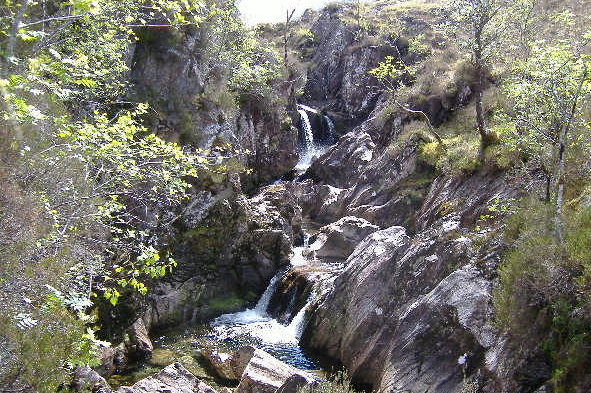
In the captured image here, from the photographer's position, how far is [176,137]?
2053 cm

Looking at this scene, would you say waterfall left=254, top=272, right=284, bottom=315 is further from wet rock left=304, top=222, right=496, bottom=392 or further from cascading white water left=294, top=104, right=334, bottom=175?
cascading white water left=294, top=104, right=334, bottom=175

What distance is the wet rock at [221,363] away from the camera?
14650mm

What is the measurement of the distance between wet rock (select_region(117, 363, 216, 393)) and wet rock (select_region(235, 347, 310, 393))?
109cm

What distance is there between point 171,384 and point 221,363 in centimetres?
393

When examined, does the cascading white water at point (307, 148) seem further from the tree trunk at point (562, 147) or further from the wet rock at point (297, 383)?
the tree trunk at point (562, 147)

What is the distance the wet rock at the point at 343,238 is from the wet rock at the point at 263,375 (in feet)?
40.0

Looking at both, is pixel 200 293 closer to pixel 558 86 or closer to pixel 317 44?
pixel 558 86

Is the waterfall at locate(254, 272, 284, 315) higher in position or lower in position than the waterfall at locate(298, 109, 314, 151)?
lower

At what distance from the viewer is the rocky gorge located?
10273 millimetres

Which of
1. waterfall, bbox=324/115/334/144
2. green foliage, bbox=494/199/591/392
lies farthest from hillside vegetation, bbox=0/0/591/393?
waterfall, bbox=324/115/334/144

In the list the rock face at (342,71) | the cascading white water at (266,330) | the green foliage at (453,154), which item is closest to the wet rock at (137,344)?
the cascading white water at (266,330)

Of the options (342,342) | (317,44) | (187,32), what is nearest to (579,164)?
(342,342)

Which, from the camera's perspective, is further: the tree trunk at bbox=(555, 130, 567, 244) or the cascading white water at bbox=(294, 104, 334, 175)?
the cascading white water at bbox=(294, 104, 334, 175)

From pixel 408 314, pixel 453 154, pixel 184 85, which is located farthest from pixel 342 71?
pixel 408 314
